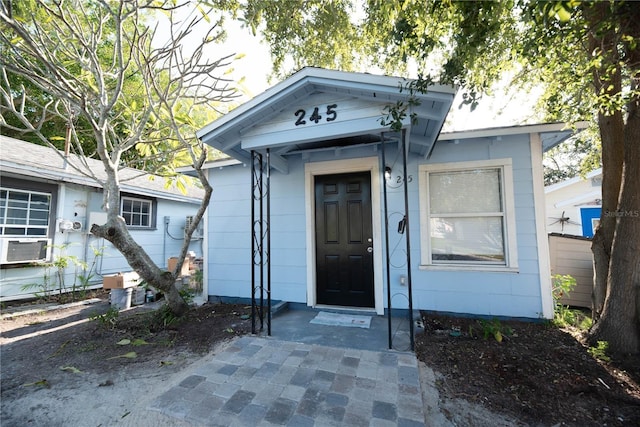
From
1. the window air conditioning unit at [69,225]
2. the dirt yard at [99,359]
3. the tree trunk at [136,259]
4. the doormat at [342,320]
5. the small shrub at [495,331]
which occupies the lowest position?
the dirt yard at [99,359]

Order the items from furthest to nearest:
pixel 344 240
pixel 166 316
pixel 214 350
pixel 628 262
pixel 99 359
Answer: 1. pixel 344 240
2. pixel 166 316
3. pixel 214 350
4. pixel 99 359
5. pixel 628 262

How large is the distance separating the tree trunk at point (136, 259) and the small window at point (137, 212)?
4181 millimetres

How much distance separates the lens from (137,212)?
7496 millimetres

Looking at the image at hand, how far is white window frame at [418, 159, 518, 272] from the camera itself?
11.7 feet

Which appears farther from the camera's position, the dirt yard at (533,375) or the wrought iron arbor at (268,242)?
the wrought iron arbor at (268,242)

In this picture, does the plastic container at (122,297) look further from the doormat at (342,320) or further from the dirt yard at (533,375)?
the dirt yard at (533,375)

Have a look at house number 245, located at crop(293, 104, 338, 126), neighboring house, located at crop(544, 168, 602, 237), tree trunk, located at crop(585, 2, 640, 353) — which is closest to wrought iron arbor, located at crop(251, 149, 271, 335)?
house number 245, located at crop(293, 104, 338, 126)

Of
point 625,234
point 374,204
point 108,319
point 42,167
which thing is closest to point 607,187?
point 625,234

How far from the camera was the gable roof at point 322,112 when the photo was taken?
8.88 feet

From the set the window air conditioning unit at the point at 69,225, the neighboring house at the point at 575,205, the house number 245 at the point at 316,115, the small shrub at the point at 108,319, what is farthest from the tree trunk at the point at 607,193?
the window air conditioning unit at the point at 69,225

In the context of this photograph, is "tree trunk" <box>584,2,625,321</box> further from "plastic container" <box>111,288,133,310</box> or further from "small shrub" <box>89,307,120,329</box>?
"plastic container" <box>111,288,133,310</box>

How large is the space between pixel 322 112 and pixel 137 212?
6867 millimetres

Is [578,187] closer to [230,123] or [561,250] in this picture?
[561,250]

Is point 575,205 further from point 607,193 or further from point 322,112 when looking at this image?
point 322,112
